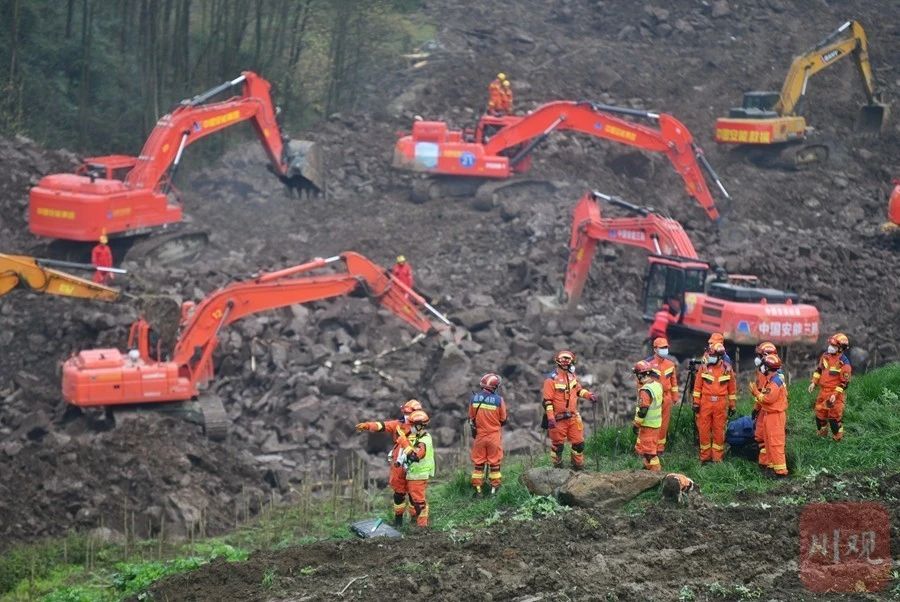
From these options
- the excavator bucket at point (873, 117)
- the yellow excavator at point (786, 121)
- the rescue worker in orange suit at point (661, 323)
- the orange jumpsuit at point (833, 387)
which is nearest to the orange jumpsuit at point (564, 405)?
the orange jumpsuit at point (833, 387)

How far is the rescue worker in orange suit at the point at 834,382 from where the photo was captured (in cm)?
1538

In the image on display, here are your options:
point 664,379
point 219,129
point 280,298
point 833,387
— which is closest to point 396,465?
point 664,379

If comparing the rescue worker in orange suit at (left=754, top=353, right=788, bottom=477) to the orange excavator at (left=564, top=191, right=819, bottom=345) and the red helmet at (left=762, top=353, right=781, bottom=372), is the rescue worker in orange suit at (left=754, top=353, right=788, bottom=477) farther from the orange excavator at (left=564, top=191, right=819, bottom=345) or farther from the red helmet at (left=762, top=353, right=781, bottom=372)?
the orange excavator at (left=564, top=191, right=819, bottom=345)

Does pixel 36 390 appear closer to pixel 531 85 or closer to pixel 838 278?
pixel 838 278

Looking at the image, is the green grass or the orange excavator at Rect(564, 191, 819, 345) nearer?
the green grass

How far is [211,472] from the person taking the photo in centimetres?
1862

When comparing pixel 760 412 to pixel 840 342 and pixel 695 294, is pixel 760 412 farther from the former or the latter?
pixel 695 294

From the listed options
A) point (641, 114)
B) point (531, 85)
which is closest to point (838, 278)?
point (641, 114)

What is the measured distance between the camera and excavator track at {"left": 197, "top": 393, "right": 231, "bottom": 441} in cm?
1988

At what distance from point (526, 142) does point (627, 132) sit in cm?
253

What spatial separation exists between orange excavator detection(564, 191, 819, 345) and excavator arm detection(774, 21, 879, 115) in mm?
9698

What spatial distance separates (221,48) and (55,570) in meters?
24.4

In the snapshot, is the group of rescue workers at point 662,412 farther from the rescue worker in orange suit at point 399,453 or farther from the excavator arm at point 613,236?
the excavator arm at point 613,236

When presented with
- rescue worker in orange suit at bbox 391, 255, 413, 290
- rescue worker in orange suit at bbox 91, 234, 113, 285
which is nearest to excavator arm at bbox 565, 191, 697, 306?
rescue worker in orange suit at bbox 391, 255, 413, 290
